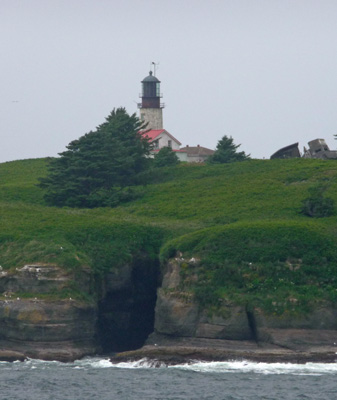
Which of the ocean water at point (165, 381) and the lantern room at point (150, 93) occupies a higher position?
the lantern room at point (150, 93)

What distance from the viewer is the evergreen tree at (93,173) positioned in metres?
94.5

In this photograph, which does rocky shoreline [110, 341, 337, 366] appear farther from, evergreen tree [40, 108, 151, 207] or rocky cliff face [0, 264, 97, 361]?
evergreen tree [40, 108, 151, 207]

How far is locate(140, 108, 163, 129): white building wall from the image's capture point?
139m

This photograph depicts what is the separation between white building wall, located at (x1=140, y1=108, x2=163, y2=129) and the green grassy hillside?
3999 cm

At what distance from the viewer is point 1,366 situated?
212ft

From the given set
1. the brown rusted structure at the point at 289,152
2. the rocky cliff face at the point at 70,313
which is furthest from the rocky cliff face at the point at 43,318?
the brown rusted structure at the point at 289,152

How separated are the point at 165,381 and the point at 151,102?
83.2 m

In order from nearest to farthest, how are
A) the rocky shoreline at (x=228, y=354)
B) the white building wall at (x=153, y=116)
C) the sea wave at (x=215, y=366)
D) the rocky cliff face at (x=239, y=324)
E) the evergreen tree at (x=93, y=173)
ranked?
the sea wave at (x=215, y=366) → the rocky shoreline at (x=228, y=354) → the rocky cliff face at (x=239, y=324) → the evergreen tree at (x=93, y=173) → the white building wall at (x=153, y=116)

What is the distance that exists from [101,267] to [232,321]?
10.8 metres

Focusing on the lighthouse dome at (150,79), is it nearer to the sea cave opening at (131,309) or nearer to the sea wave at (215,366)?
the sea cave opening at (131,309)

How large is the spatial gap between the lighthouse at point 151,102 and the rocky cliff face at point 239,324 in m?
70.3

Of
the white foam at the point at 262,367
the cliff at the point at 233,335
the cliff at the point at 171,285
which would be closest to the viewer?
the white foam at the point at 262,367

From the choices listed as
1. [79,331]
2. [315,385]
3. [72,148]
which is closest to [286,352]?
[315,385]

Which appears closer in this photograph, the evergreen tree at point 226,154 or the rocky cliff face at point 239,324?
the rocky cliff face at point 239,324
